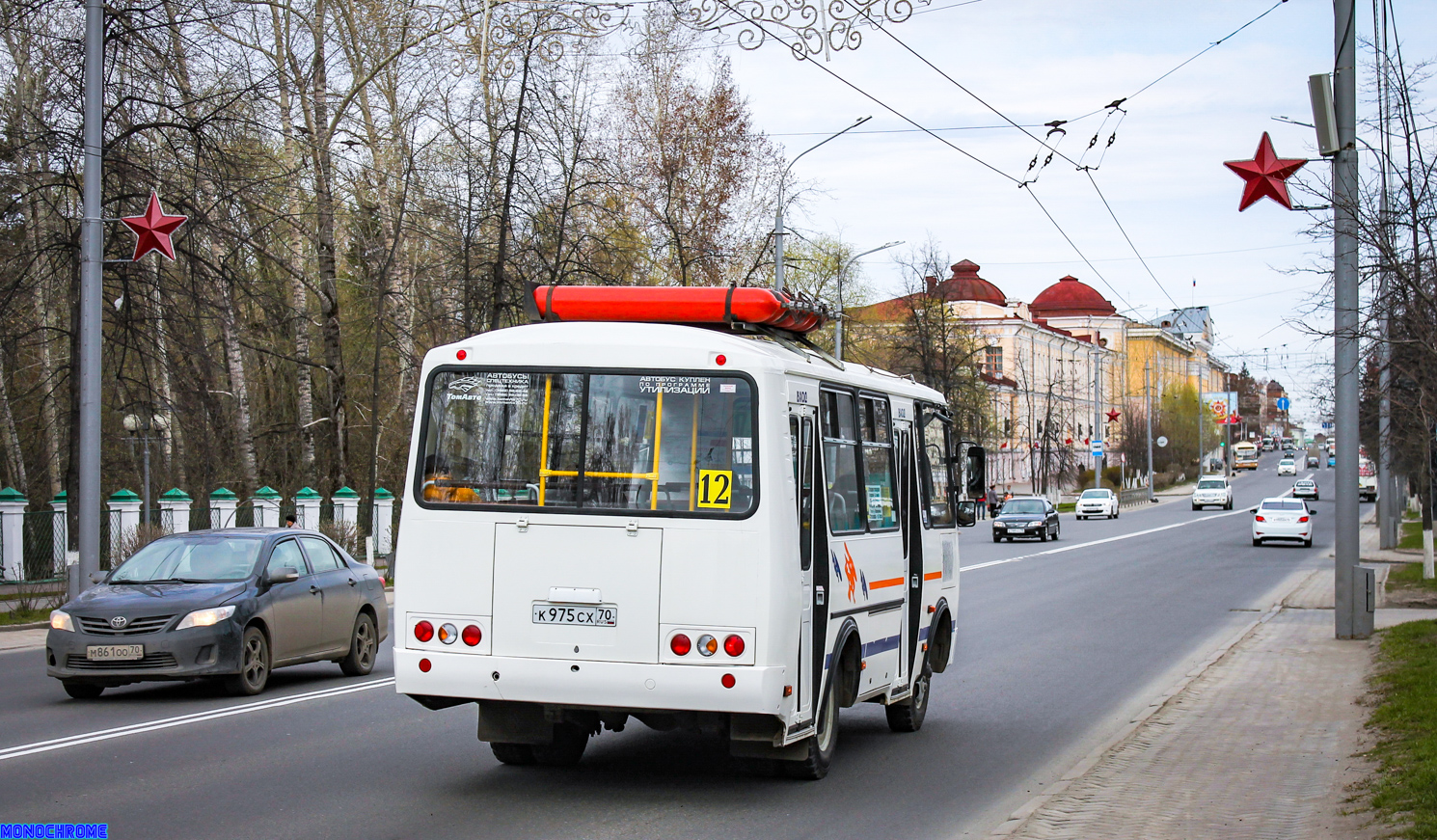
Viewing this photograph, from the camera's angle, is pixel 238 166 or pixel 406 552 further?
pixel 238 166

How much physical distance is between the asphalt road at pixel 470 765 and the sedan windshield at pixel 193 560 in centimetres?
106

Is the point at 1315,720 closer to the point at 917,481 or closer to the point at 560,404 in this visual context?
the point at 917,481

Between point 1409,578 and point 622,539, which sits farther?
point 1409,578

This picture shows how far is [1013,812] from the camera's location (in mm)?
8242

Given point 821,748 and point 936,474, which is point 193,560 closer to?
point 936,474

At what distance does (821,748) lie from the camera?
8.98 metres

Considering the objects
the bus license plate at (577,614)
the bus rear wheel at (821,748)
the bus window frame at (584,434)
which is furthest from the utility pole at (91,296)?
the bus rear wheel at (821,748)

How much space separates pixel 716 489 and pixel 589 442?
31.1 inches

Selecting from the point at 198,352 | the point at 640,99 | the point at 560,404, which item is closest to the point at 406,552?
the point at 560,404

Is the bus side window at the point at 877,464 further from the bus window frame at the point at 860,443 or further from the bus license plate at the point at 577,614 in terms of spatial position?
the bus license plate at the point at 577,614

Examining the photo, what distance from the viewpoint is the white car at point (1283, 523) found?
43781mm

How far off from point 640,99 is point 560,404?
1364 inches

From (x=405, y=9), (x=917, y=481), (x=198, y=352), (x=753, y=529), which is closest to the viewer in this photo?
(x=753, y=529)

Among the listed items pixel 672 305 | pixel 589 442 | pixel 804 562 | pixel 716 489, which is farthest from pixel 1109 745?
pixel 589 442
